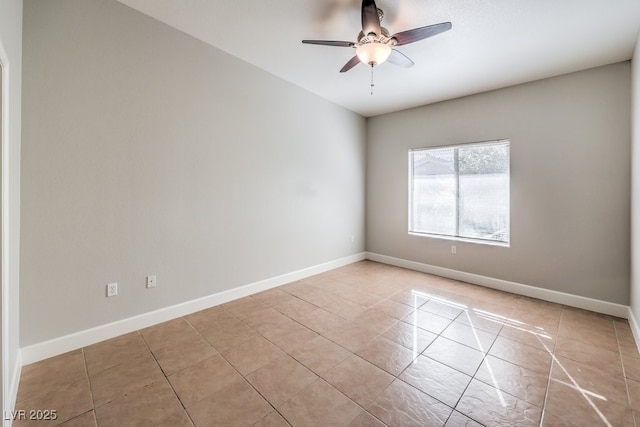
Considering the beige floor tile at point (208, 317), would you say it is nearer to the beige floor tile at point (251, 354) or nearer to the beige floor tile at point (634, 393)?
the beige floor tile at point (251, 354)

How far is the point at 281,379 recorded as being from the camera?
1.85 m

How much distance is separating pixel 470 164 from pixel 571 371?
2897 millimetres

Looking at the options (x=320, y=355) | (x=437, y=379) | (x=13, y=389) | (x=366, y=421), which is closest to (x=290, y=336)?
(x=320, y=355)

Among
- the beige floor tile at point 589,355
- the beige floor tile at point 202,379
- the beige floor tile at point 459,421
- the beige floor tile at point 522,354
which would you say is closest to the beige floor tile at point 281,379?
the beige floor tile at point 202,379

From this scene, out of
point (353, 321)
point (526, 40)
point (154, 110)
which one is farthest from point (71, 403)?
point (526, 40)

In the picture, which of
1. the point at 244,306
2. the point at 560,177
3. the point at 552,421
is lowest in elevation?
the point at 552,421

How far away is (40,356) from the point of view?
201cm

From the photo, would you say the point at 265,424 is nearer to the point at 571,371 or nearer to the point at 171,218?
the point at 171,218

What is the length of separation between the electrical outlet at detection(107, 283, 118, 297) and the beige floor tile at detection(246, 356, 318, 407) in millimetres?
1464

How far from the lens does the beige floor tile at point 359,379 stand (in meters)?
1.70

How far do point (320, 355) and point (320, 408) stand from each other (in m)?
0.54

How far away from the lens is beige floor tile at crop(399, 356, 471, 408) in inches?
67.8

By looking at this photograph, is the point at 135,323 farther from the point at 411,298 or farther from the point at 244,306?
the point at 411,298

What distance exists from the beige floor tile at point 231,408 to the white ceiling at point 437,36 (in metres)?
2.95
